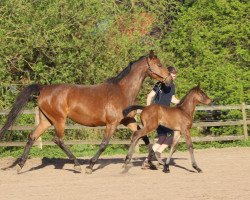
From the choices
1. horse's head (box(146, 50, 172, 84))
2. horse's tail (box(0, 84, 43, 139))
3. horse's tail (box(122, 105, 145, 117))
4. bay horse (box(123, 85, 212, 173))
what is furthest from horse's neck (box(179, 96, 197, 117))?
horse's tail (box(0, 84, 43, 139))

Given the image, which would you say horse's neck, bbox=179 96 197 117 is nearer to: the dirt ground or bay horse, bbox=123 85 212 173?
bay horse, bbox=123 85 212 173

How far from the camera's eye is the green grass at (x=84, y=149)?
54.1 ft

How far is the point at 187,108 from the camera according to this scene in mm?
11711

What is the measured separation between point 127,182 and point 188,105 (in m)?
2.47

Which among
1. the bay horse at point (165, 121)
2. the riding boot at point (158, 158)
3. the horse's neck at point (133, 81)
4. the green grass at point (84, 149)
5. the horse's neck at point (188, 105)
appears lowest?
the green grass at point (84, 149)

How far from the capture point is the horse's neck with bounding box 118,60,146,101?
11836mm

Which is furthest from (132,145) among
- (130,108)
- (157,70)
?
(157,70)

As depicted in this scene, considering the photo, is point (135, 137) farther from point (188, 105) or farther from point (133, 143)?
point (188, 105)

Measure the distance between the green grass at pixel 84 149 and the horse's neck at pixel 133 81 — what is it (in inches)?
198

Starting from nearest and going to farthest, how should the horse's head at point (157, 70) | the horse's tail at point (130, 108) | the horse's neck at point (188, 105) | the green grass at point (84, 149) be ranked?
the horse's tail at point (130, 108), the horse's neck at point (188, 105), the horse's head at point (157, 70), the green grass at point (84, 149)

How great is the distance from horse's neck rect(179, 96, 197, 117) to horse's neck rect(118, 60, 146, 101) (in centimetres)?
95

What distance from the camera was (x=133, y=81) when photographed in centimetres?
1188

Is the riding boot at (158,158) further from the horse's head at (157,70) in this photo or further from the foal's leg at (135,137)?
the horse's head at (157,70)

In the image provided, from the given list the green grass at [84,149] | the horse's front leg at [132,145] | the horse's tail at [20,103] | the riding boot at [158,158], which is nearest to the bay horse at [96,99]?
the horse's tail at [20,103]
